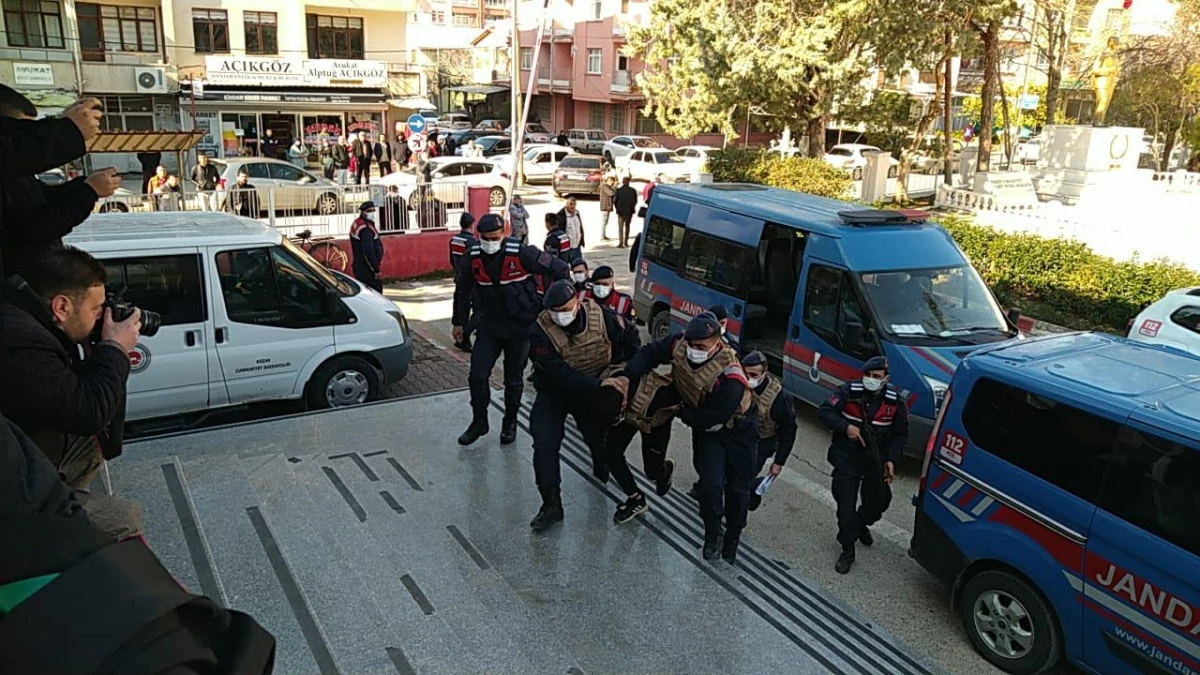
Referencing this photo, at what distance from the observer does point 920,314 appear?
27.1 feet

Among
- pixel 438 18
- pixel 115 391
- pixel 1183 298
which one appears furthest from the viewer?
pixel 438 18

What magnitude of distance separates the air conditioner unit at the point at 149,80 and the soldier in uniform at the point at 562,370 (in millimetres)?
30031

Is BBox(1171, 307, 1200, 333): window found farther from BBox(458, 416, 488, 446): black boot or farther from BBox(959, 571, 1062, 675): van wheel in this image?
BBox(458, 416, 488, 446): black boot

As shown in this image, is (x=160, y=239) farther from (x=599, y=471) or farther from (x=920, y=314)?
(x=920, y=314)

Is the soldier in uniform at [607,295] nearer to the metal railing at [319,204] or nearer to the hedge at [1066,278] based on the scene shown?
the metal railing at [319,204]

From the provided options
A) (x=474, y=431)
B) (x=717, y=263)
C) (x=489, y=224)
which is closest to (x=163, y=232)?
(x=489, y=224)

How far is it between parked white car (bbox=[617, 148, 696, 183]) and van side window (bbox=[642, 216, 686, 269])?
771 inches

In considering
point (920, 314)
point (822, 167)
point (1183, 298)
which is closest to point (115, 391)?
point (920, 314)

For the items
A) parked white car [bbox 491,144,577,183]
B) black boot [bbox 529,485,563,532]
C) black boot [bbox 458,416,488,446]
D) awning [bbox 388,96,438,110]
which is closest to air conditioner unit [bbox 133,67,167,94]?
awning [bbox 388,96,438,110]

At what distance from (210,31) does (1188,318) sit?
32.2 meters

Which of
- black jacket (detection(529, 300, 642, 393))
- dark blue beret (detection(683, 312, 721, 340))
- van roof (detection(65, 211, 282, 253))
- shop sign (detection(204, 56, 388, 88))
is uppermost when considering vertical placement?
shop sign (detection(204, 56, 388, 88))

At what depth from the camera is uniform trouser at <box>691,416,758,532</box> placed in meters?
5.70

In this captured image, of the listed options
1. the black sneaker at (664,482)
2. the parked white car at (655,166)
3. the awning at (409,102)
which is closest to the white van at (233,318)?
the black sneaker at (664,482)

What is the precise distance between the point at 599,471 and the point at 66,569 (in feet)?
18.7
